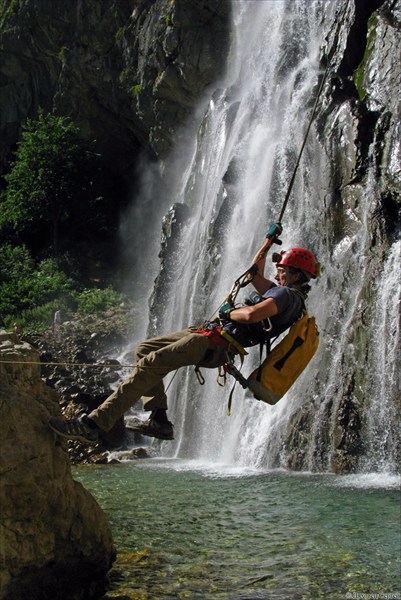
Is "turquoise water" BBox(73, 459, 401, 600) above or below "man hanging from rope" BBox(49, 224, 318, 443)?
below

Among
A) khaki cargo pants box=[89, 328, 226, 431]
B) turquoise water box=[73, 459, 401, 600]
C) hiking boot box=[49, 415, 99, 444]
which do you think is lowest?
turquoise water box=[73, 459, 401, 600]

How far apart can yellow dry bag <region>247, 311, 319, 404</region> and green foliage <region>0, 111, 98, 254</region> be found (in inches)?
1254

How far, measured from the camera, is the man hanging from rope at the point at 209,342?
6.45 m

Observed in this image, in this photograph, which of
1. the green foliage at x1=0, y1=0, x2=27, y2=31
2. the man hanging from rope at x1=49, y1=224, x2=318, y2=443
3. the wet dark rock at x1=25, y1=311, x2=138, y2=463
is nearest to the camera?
the man hanging from rope at x1=49, y1=224, x2=318, y2=443

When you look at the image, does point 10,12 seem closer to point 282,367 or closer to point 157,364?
point 157,364

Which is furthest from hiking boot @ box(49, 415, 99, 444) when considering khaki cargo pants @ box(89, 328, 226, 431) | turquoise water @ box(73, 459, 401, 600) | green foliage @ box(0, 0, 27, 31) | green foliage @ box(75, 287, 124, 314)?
green foliage @ box(0, 0, 27, 31)

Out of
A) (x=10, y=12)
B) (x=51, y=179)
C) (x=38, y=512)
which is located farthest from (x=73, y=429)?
(x=10, y=12)

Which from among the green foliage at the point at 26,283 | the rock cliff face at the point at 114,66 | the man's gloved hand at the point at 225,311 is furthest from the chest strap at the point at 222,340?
the green foliage at the point at 26,283

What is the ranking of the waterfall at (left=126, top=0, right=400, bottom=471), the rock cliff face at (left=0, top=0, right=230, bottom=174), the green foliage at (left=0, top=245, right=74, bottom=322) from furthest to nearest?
the green foliage at (left=0, top=245, right=74, bottom=322) < the rock cliff face at (left=0, top=0, right=230, bottom=174) < the waterfall at (left=126, top=0, right=400, bottom=471)

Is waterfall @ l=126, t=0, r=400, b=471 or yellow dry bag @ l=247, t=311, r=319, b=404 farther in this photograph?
waterfall @ l=126, t=0, r=400, b=471

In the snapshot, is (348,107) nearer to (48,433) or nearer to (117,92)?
(48,433)

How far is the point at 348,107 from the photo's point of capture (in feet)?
58.0

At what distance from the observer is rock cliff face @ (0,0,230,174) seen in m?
28.8

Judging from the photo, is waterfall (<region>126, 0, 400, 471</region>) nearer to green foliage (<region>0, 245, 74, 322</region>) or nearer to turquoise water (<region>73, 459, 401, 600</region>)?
turquoise water (<region>73, 459, 401, 600</region>)
